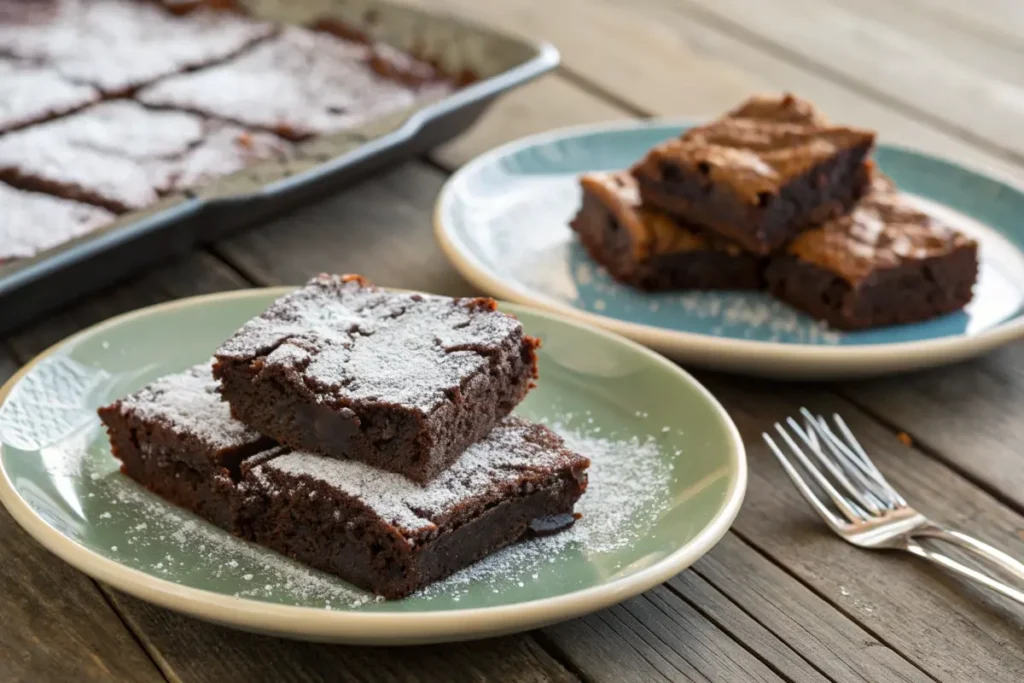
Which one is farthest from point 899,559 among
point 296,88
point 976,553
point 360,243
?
point 296,88

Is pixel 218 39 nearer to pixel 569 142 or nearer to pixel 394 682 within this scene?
pixel 569 142

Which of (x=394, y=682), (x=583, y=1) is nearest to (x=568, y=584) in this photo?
(x=394, y=682)

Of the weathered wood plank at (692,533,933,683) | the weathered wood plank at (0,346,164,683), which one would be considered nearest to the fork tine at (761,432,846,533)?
the weathered wood plank at (692,533,933,683)

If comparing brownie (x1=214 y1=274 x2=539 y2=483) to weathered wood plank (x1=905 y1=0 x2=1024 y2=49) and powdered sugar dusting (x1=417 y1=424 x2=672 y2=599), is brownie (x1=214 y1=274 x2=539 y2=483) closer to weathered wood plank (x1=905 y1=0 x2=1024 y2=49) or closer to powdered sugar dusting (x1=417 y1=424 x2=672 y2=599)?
powdered sugar dusting (x1=417 y1=424 x2=672 y2=599)

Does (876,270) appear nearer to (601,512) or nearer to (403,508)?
(601,512)

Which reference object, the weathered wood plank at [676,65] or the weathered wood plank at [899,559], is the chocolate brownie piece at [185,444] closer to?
the weathered wood plank at [899,559]

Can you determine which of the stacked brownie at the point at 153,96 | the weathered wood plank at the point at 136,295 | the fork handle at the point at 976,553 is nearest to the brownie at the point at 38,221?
the stacked brownie at the point at 153,96
